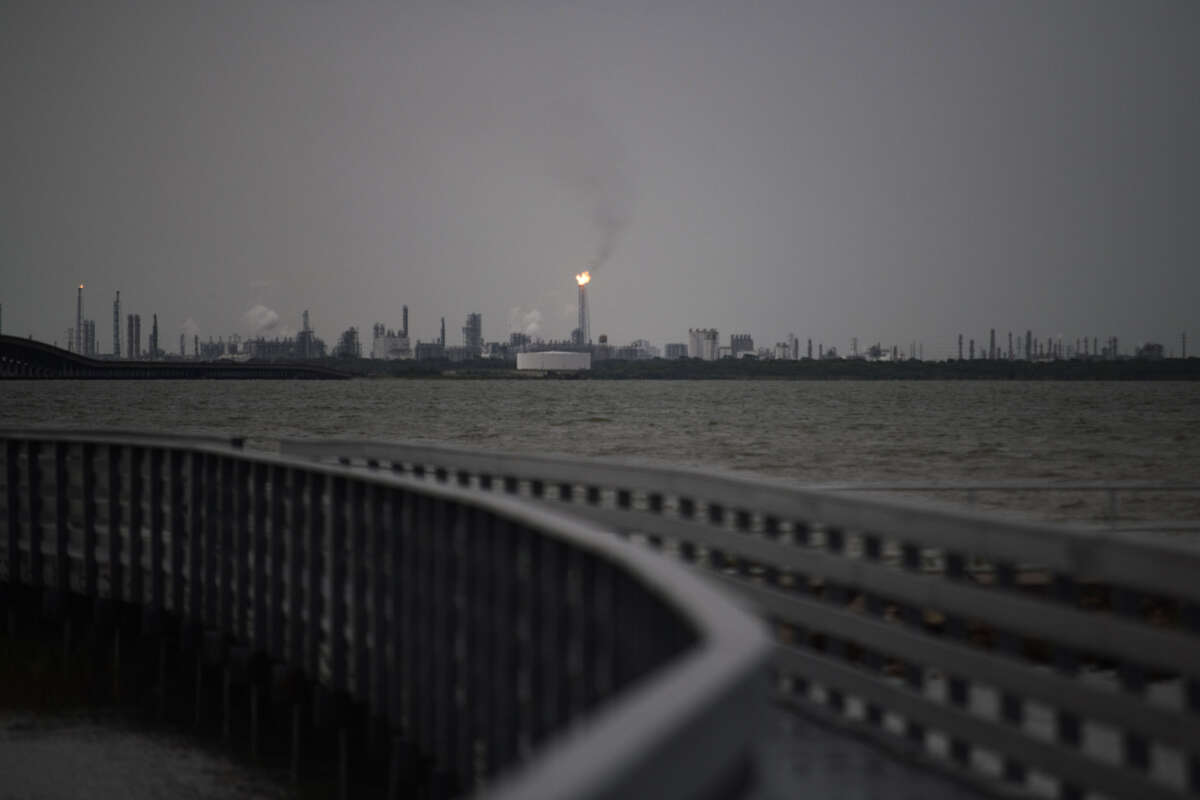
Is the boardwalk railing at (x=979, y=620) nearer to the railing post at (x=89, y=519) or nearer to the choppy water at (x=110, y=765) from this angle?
the choppy water at (x=110, y=765)

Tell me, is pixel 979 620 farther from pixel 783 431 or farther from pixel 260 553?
pixel 783 431

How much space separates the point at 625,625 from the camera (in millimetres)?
6016

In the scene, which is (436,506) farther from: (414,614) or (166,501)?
(166,501)

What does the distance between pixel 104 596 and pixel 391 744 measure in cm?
709

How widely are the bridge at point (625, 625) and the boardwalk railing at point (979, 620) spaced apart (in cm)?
1

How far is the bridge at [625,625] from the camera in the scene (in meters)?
4.43

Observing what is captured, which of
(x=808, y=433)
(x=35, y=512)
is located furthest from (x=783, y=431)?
(x=35, y=512)

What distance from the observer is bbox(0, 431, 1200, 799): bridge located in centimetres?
443

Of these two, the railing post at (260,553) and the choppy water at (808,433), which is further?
the choppy water at (808,433)

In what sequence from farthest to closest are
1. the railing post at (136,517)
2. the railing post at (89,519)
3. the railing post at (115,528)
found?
the railing post at (89,519), the railing post at (115,528), the railing post at (136,517)

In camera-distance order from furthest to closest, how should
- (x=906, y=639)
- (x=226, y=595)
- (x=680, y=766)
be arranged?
(x=226, y=595) < (x=906, y=639) < (x=680, y=766)

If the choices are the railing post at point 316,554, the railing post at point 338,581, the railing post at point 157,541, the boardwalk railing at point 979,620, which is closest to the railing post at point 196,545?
the railing post at point 157,541

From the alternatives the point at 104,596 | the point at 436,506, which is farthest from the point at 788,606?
the point at 104,596

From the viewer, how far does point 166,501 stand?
16.2m
